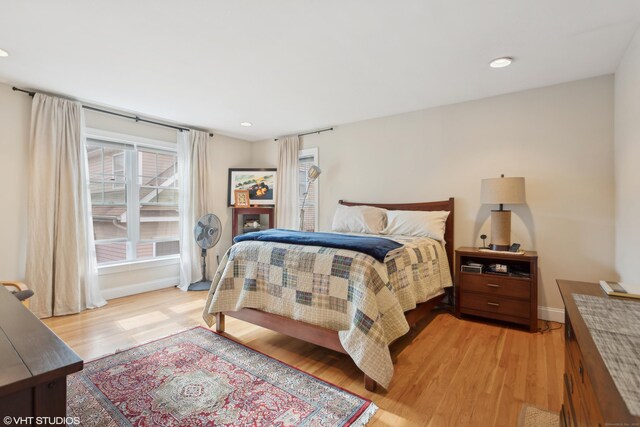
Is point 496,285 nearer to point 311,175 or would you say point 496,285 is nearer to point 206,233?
point 311,175

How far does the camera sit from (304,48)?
2219mm

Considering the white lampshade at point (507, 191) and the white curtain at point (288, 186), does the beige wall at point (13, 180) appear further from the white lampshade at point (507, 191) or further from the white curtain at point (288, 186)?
the white lampshade at point (507, 191)

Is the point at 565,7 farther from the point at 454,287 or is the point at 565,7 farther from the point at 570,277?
the point at 454,287

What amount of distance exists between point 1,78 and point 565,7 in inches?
177

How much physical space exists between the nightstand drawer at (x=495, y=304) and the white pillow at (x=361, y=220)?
1125 mm

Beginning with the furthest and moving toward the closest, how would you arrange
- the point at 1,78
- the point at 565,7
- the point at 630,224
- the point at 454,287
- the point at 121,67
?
the point at 454,287, the point at 1,78, the point at 121,67, the point at 630,224, the point at 565,7

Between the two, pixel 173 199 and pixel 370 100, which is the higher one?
pixel 370 100

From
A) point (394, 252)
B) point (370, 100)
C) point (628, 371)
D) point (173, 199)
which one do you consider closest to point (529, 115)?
point (370, 100)

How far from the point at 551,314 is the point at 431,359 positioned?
1551mm

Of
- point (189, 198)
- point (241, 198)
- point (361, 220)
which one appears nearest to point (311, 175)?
point (361, 220)

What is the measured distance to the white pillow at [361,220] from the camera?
11.4 feet

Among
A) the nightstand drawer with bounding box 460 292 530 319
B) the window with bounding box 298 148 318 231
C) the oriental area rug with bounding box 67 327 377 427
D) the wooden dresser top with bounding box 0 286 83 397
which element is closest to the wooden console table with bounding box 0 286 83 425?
the wooden dresser top with bounding box 0 286 83 397

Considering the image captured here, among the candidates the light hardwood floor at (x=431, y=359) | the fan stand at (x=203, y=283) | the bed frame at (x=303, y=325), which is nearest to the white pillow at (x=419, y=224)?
the bed frame at (x=303, y=325)

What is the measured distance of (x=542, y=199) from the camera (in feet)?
9.47
